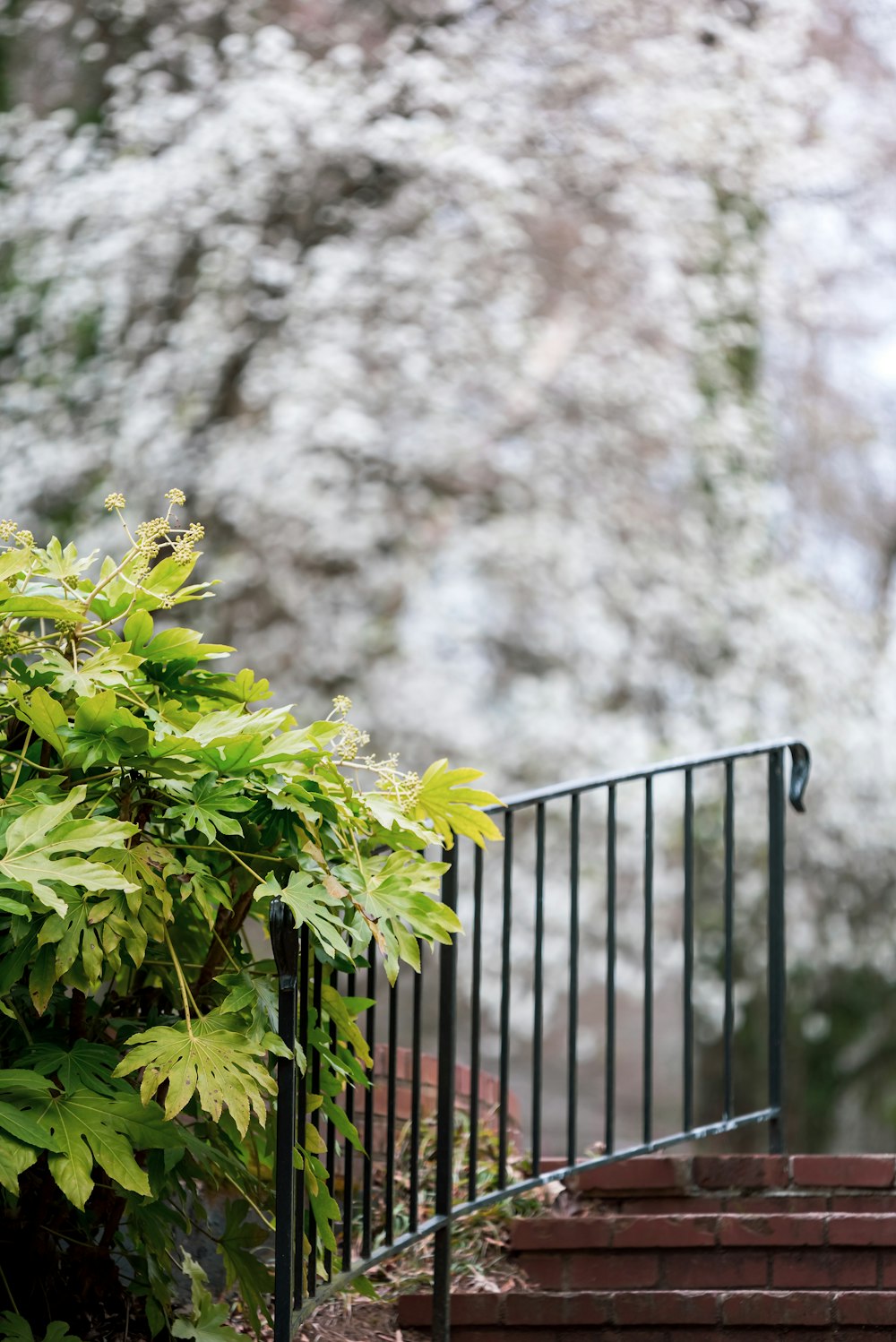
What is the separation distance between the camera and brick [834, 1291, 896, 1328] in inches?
87.7

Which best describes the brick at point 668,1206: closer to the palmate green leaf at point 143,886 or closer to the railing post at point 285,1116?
the railing post at point 285,1116

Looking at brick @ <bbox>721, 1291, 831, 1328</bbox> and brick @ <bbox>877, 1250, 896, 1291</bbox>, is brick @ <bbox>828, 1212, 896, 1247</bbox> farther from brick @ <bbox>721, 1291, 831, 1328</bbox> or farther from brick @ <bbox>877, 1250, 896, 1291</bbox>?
brick @ <bbox>721, 1291, 831, 1328</bbox>

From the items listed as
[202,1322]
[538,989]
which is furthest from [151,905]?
[538,989]

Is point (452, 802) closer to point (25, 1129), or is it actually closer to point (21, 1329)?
point (25, 1129)

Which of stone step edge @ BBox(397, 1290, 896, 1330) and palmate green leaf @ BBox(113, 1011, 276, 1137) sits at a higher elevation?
palmate green leaf @ BBox(113, 1011, 276, 1137)

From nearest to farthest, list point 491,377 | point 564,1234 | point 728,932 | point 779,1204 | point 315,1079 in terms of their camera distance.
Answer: point 315,1079
point 564,1234
point 779,1204
point 728,932
point 491,377

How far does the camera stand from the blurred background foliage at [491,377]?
661 centimetres

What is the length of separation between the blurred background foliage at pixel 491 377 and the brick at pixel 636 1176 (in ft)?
13.0

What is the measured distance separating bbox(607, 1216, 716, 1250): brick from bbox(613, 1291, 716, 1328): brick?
0.15 m

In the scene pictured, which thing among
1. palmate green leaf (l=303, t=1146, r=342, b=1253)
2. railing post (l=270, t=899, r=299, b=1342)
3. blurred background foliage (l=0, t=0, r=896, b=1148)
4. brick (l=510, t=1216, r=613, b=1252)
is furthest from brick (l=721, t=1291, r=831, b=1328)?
blurred background foliage (l=0, t=0, r=896, b=1148)

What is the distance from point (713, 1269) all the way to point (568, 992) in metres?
2.65

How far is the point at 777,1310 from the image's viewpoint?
7.37 feet

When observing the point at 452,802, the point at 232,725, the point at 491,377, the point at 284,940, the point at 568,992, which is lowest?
the point at 568,992

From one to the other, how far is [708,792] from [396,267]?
10.1 ft
